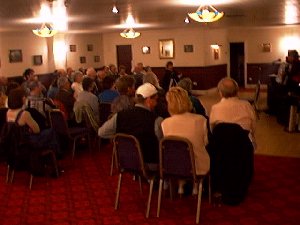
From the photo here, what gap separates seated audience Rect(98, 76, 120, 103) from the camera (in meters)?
6.86

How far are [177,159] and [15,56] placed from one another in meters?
12.0

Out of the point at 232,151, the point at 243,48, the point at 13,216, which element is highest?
the point at 243,48

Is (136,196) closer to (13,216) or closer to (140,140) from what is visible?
(140,140)

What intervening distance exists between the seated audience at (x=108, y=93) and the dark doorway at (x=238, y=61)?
1284cm

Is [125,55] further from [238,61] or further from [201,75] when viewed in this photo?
[238,61]

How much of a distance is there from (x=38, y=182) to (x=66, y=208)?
112cm

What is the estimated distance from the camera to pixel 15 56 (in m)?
14.6

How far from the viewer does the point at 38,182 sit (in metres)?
5.58

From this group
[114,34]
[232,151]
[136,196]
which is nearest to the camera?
[232,151]

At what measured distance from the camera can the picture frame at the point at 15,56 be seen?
1440 cm

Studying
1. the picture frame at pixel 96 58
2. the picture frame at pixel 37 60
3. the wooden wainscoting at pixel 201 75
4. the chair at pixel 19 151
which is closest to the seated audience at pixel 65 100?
the chair at pixel 19 151

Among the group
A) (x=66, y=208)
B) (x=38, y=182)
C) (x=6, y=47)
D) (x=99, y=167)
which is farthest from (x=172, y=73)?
(x=66, y=208)

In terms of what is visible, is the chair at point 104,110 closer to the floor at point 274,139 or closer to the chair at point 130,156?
the chair at point 130,156

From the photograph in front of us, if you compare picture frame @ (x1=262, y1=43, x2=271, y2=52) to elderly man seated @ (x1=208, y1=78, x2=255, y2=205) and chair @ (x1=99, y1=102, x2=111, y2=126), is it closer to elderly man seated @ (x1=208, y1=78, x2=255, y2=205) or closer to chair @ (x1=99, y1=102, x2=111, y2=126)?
chair @ (x1=99, y1=102, x2=111, y2=126)
